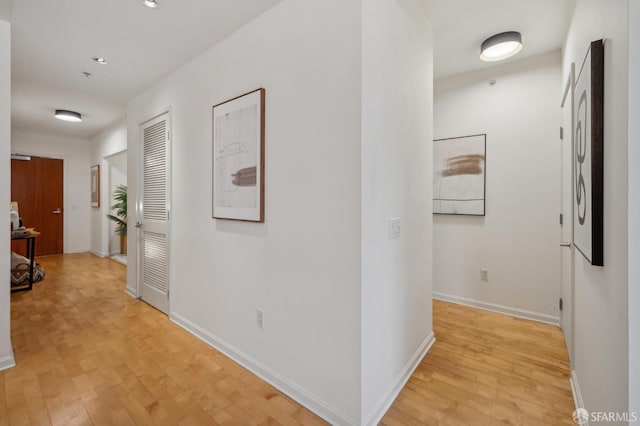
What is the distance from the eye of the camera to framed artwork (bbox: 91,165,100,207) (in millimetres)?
6148

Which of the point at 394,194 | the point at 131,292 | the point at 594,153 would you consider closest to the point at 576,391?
the point at 594,153

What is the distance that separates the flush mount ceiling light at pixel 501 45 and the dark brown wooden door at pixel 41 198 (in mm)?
7809

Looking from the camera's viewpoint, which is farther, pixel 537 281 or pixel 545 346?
pixel 537 281

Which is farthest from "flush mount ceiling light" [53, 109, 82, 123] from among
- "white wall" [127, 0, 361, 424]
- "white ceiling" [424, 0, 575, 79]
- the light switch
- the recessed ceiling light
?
the light switch

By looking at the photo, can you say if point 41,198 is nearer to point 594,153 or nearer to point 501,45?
point 501,45

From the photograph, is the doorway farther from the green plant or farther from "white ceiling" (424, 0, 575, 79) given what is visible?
"white ceiling" (424, 0, 575, 79)

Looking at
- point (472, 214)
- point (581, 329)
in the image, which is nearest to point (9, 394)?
point (581, 329)

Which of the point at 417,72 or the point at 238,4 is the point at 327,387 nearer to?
the point at 417,72

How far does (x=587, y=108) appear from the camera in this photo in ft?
4.36

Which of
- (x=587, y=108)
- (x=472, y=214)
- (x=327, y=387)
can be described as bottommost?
(x=327, y=387)

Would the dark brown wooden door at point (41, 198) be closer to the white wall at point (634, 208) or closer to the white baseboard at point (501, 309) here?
the white baseboard at point (501, 309)

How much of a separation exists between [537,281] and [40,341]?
4.46 meters

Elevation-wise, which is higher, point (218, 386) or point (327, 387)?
point (327, 387)

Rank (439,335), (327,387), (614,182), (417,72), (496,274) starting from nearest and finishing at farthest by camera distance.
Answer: (614,182), (327,387), (417,72), (439,335), (496,274)
